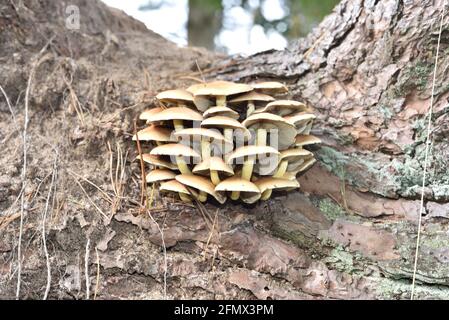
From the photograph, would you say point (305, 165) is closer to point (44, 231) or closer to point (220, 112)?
point (220, 112)

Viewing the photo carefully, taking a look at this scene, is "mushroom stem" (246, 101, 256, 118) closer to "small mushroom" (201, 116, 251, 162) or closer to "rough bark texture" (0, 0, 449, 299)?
"small mushroom" (201, 116, 251, 162)

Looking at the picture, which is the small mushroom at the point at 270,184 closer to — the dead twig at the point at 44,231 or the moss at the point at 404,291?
the moss at the point at 404,291

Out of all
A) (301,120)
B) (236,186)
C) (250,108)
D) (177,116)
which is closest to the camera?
(236,186)

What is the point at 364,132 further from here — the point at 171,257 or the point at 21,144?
the point at 21,144

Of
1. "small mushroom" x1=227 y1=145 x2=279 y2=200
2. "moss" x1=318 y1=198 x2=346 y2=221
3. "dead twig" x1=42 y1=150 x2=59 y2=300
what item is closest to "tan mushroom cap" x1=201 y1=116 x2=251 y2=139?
"small mushroom" x1=227 y1=145 x2=279 y2=200

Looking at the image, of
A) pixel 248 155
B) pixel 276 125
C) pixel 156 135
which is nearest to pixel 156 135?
pixel 156 135

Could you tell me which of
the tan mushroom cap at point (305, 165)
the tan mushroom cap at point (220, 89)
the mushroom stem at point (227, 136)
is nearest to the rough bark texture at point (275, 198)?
the tan mushroom cap at point (305, 165)

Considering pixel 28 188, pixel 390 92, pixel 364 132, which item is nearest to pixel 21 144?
pixel 28 188
